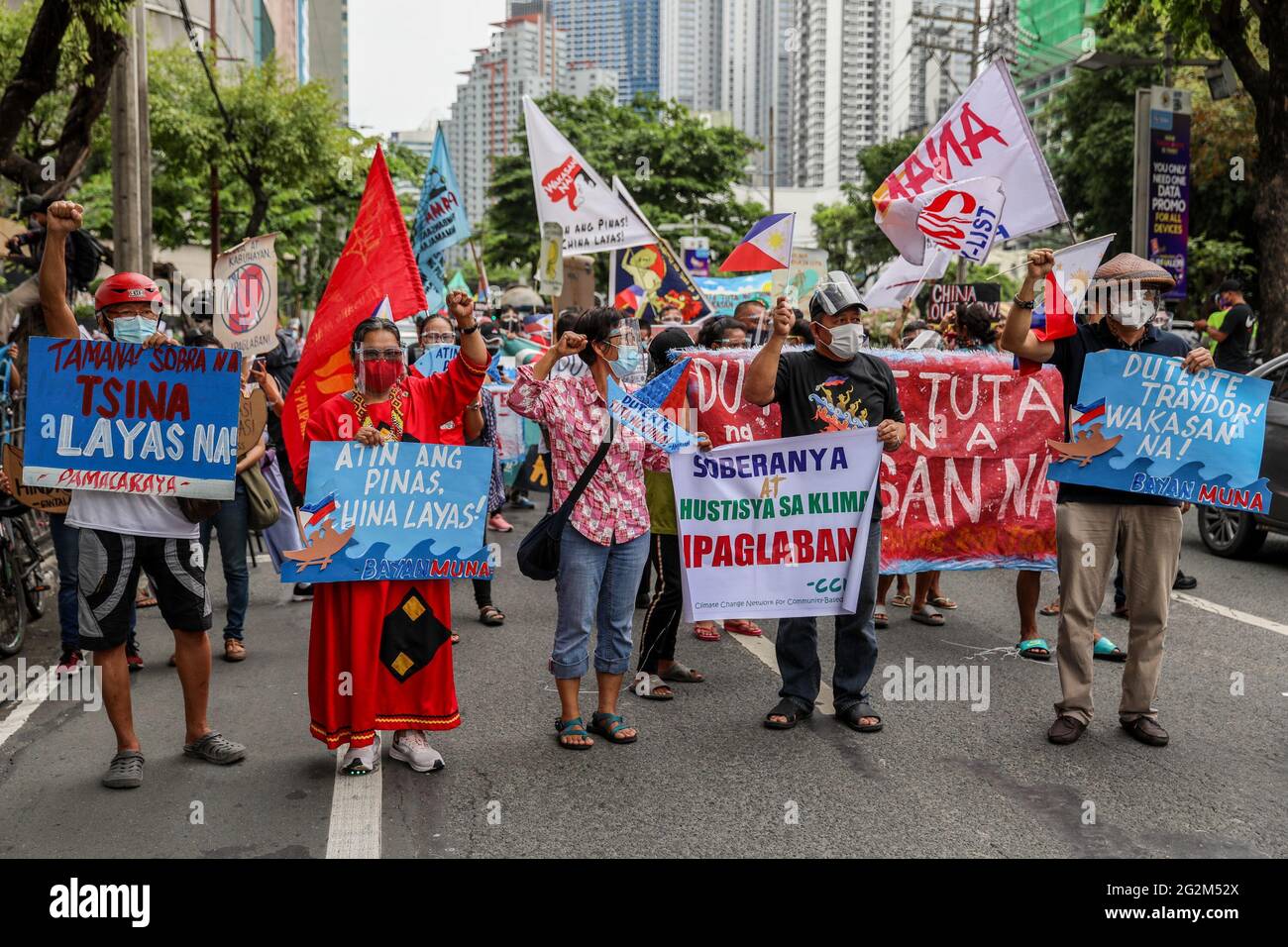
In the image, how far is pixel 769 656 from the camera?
23.8 ft

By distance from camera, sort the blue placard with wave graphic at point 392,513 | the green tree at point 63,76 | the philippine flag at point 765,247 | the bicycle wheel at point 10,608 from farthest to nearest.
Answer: the philippine flag at point 765,247, the green tree at point 63,76, the bicycle wheel at point 10,608, the blue placard with wave graphic at point 392,513

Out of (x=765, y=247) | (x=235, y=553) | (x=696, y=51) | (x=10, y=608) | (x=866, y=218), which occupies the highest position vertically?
(x=696, y=51)

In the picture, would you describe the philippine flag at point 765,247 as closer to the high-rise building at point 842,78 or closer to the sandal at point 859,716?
the sandal at point 859,716

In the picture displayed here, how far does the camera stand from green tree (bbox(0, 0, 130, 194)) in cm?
909

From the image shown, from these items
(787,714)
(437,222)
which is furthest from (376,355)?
(437,222)

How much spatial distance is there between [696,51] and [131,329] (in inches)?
6698

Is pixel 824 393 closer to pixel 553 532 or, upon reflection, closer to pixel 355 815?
pixel 553 532

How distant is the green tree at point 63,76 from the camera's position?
29.8 feet

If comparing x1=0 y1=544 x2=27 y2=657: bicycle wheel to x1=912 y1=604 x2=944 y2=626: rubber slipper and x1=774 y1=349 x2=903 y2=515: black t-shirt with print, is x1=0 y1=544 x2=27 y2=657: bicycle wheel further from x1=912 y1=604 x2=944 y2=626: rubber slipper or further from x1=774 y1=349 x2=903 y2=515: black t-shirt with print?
x1=912 y1=604 x2=944 y2=626: rubber slipper

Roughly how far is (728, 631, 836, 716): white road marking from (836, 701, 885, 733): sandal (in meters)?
0.21

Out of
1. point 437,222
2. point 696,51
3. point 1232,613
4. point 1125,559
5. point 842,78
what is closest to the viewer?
point 1125,559

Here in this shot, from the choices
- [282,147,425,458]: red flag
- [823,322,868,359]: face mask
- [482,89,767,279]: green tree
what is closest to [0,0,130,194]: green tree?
[282,147,425,458]: red flag

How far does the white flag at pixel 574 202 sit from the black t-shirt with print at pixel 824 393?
4.51 m

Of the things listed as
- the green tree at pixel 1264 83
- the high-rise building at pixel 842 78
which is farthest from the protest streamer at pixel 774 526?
the high-rise building at pixel 842 78
